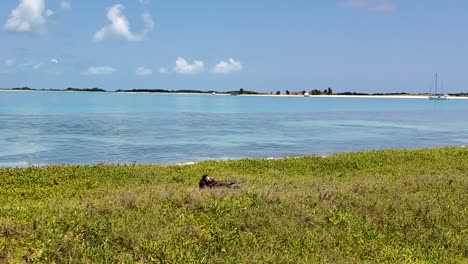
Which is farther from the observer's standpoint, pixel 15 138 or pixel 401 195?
pixel 15 138

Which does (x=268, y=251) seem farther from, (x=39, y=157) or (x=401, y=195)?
(x=39, y=157)

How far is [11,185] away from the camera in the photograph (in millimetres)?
18062

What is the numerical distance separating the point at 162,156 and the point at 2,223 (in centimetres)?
2668

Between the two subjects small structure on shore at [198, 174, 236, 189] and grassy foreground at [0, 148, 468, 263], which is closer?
grassy foreground at [0, 148, 468, 263]

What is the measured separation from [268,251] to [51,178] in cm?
1232

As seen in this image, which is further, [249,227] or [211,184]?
[211,184]

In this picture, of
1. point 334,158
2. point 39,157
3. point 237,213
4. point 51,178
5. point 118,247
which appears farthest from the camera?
point 39,157

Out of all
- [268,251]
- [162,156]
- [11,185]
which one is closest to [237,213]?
[268,251]

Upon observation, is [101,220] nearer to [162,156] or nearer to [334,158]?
[334,158]

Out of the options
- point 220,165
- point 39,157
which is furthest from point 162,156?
point 220,165

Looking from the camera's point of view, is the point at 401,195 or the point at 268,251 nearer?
the point at 268,251

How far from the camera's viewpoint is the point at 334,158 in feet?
85.9

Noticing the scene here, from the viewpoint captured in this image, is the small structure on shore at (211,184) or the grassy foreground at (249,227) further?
the small structure on shore at (211,184)

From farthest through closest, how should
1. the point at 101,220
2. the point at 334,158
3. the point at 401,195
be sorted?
the point at 334,158 < the point at 401,195 < the point at 101,220
